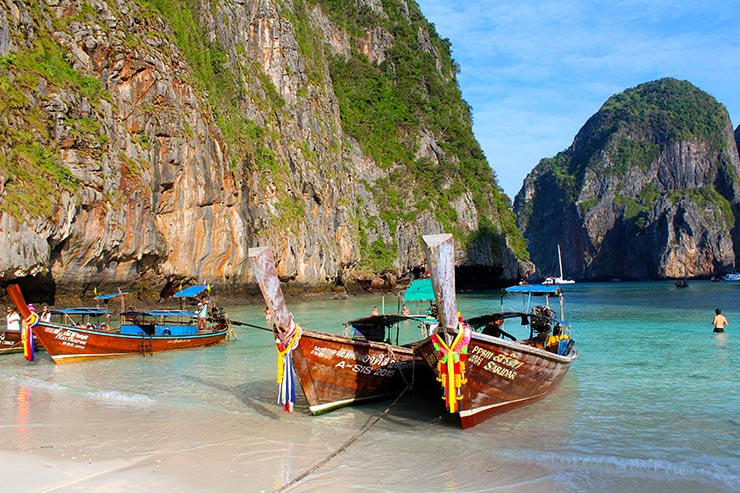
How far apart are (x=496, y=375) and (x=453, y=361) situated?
4.37 feet

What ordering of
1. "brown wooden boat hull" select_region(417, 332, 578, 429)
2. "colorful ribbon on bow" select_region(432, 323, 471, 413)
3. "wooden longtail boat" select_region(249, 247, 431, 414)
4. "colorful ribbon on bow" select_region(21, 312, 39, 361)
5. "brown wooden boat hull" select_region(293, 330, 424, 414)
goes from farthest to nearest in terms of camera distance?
1. "colorful ribbon on bow" select_region(21, 312, 39, 361)
2. "brown wooden boat hull" select_region(293, 330, 424, 414)
3. "wooden longtail boat" select_region(249, 247, 431, 414)
4. "brown wooden boat hull" select_region(417, 332, 578, 429)
5. "colorful ribbon on bow" select_region(432, 323, 471, 413)

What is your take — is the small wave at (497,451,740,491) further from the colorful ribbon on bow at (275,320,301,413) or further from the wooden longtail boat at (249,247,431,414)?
the colorful ribbon on bow at (275,320,301,413)

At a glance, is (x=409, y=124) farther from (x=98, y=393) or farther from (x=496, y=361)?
(x=496, y=361)

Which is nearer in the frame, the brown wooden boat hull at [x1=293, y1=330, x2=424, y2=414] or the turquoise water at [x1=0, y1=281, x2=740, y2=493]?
the turquoise water at [x1=0, y1=281, x2=740, y2=493]

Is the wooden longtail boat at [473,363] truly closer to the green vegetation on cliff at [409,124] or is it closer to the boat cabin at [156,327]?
the boat cabin at [156,327]

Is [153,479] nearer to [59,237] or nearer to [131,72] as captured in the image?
[59,237]

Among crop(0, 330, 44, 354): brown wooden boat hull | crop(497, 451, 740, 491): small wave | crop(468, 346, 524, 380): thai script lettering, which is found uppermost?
crop(468, 346, 524, 380): thai script lettering

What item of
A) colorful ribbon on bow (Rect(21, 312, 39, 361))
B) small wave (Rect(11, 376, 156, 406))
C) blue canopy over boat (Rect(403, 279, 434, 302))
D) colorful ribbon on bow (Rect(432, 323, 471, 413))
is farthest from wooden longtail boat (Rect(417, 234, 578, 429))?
colorful ribbon on bow (Rect(21, 312, 39, 361))

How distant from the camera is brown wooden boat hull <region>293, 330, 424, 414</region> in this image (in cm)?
988

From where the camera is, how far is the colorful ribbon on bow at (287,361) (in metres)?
9.57

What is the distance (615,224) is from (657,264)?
24.6 m

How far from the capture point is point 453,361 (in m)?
8.53

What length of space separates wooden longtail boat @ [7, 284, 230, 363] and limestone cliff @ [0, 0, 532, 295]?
7531mm

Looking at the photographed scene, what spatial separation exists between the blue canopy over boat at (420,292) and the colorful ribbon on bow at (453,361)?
5706mm
